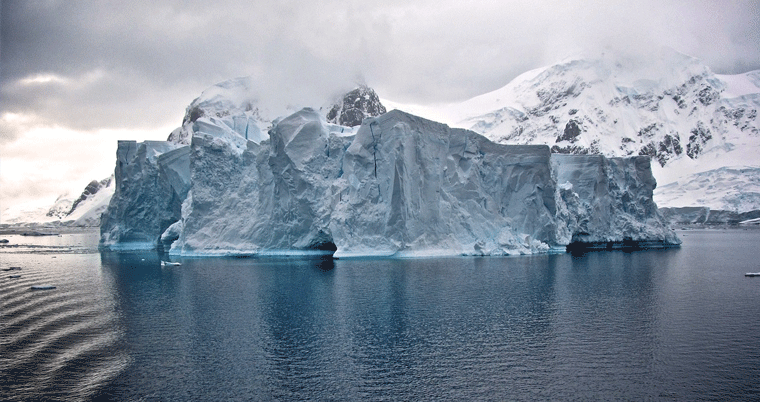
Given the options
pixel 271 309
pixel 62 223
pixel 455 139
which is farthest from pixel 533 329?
pixel 62 223

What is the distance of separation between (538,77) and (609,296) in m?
149

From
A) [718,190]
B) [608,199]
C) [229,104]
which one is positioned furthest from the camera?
[718,190]

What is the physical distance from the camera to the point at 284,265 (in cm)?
3447

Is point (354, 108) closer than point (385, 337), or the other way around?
point (385, 337)

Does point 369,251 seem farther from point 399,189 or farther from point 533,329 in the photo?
point 533,329

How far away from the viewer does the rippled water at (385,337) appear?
12359 mm

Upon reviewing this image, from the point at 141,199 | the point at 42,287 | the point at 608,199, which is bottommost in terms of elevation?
the point at 42,287

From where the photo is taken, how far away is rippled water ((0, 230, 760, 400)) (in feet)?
40.5

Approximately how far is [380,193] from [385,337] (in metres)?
21.9

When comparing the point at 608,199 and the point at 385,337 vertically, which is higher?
the point at 608,199

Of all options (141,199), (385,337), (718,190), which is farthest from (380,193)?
(718,190)

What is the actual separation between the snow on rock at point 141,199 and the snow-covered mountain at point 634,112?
273 feet

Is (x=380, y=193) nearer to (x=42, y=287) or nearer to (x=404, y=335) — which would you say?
(x=42, y=287)

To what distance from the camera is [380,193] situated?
124 feet
